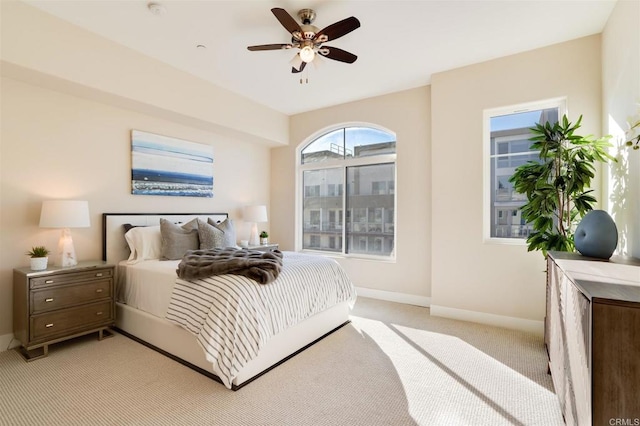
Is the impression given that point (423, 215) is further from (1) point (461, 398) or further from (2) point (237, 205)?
(2) point (237, 205)

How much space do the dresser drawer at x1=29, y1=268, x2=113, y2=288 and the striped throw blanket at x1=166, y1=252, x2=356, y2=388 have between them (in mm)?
1039

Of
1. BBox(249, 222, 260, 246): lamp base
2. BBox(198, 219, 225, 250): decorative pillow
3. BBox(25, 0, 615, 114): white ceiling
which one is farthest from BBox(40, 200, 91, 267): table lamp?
BBox(249, 222, 260, 246): lamp base

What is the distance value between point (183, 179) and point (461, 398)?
13.3ft

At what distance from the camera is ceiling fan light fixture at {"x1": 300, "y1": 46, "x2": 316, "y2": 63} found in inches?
101

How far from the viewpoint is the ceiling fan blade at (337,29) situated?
226 centimetres

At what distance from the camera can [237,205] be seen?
16.6ft

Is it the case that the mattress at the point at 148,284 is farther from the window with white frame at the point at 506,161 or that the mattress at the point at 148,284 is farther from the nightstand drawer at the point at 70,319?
the window with white frame at the point at 506,161

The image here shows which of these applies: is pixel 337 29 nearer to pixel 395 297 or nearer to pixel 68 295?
pixel 68 295

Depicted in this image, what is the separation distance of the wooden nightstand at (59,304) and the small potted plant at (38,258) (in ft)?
0.22

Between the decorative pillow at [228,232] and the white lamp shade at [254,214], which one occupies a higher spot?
the white lamp shade at [254,214]

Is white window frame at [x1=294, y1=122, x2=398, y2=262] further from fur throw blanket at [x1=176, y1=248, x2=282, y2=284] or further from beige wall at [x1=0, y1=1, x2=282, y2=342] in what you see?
fur throw blanket at [x1=176, y1=248, x2=282, y2=284]

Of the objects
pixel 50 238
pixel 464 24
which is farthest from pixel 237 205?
pixel 464 24

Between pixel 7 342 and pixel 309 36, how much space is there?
3979 mm

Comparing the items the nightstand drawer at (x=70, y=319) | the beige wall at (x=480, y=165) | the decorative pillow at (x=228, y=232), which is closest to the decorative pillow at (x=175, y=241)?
the decorative pillow at (x=228, y=232)
